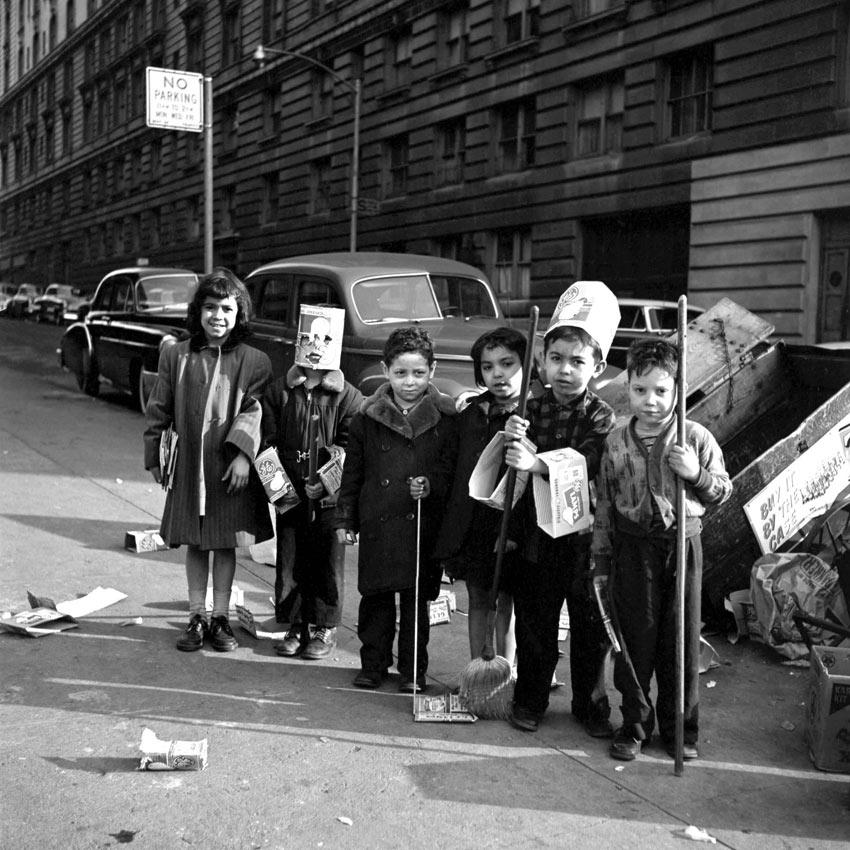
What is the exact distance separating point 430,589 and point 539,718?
789 millimetres

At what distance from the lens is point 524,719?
4.16 metres

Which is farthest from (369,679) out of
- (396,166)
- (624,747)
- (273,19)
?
(273,19)

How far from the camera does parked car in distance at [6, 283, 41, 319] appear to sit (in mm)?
44000

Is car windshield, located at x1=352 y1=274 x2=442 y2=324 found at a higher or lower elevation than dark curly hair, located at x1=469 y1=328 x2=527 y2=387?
higher

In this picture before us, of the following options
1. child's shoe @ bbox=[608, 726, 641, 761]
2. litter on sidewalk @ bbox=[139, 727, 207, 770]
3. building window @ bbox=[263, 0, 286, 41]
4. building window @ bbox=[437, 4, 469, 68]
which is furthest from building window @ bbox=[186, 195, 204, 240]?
child's shoe @ bbox=[608, 726, 641, 761]

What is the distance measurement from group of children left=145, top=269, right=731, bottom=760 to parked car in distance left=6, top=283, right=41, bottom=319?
4145 centimetres

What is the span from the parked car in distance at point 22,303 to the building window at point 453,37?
78.8 ft

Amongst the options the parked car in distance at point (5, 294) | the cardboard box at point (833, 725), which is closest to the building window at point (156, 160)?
the parked car in distance at point (5, 294)

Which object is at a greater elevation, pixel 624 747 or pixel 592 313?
pixel 592 313

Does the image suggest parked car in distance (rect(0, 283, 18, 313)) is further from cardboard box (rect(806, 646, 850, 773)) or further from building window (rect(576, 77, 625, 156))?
cardboard box (rect(806, 646, 850, 773))

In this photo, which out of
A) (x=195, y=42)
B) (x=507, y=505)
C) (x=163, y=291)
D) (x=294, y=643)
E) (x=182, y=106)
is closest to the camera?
(x=507, y=505)

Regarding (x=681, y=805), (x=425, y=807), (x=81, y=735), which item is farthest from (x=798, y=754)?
(x=81, y=735)

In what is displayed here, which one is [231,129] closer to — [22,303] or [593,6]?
[22,303]

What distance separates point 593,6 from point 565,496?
804 inches
